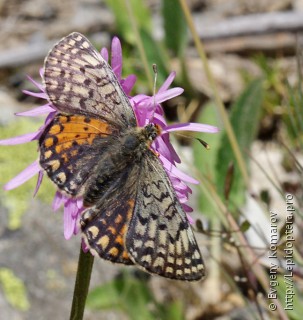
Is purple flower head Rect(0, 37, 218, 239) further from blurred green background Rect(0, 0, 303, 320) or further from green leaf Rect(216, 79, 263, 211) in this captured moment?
green leaf Rect(216, 79, 263, 211)

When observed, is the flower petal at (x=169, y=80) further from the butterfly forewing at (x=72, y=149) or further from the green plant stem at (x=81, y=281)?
the green plant stem at (x=81, y=281)

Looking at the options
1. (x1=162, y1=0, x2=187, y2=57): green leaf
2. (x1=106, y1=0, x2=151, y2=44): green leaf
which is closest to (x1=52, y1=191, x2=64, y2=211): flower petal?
(x1=162, y1=0, x2=187, y2=57): green leaf

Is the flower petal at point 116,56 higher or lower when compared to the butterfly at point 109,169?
higher

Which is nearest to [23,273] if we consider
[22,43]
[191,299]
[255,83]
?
[191,299]

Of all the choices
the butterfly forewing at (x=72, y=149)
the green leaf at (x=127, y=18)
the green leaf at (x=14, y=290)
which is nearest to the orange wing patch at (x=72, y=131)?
the butterfly forewing at (x=72, y=149)

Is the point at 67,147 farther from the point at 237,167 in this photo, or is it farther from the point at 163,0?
the point at 163,0
